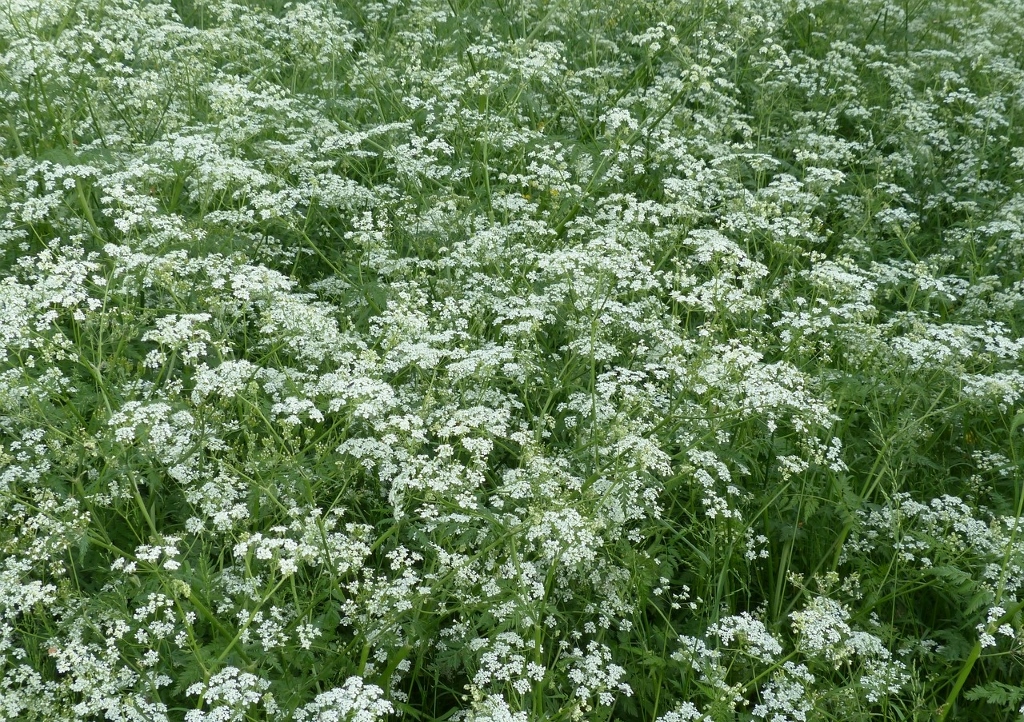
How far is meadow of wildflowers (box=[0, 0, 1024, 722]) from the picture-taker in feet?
12.6

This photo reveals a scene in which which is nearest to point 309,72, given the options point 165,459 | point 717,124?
point 717,124

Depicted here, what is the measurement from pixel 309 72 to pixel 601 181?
3226 millimetres

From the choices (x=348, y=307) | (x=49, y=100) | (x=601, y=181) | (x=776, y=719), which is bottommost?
(x=776, y=719)

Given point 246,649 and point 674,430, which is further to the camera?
point 674,430

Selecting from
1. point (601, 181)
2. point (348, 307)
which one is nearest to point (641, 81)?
point (601, 181)

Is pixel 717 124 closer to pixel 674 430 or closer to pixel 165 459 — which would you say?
pixel 674 430

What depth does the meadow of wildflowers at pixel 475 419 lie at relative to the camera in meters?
3.83

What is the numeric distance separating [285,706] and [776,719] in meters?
1.98

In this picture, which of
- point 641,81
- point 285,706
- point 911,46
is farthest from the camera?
point 911,46

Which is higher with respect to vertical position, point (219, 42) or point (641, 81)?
point (219, 42)

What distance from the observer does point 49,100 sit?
649 cm

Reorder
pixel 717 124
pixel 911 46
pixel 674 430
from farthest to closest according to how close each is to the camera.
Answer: pixel 911 46 < pixel 717 124 < pixel 674 430

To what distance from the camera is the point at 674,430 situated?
15.7ft

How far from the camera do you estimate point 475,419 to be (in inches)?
164
